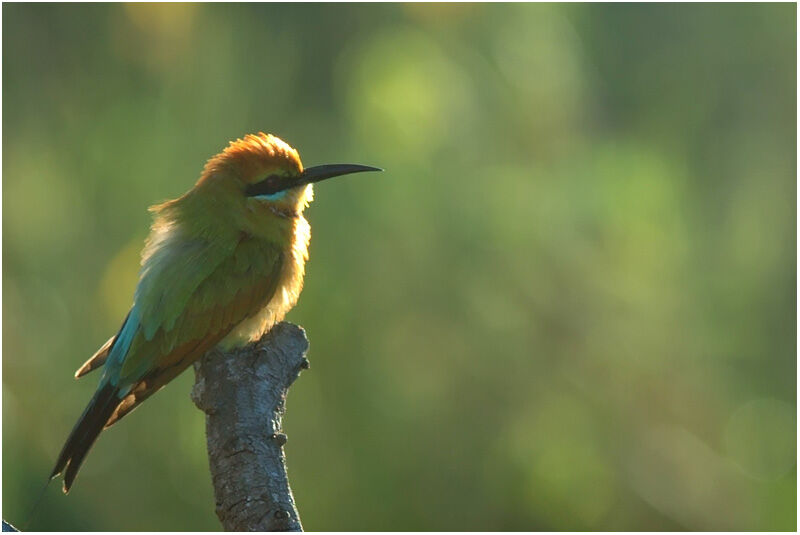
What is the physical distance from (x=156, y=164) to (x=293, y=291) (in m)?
1.59

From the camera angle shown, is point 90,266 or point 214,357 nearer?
point 214,357

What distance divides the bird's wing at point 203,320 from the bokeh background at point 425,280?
53.0 inches

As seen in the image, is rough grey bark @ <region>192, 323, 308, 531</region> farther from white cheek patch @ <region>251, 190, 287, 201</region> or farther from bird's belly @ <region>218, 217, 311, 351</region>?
white cheek patch @ <region>251, 190, 287, 201</region>

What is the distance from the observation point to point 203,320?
2.24m

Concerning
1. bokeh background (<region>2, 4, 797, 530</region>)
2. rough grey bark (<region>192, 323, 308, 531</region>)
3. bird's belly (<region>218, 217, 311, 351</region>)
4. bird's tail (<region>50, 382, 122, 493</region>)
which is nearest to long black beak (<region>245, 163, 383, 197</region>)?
bird's belly (<region>218, 217, 311, 351</region>)

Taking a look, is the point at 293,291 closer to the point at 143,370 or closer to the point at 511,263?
the point at 143,370

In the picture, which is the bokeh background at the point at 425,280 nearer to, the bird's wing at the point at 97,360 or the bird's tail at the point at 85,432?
the bird's wing at the point at 97,360

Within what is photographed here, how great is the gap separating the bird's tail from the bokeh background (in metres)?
1.53

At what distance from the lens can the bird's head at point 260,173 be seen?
2.40 m

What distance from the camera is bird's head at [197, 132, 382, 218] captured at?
2404 millimetres

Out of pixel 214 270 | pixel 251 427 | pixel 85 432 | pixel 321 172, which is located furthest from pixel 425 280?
pixel 251 427

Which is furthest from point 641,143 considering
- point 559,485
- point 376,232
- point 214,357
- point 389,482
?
point 214,357

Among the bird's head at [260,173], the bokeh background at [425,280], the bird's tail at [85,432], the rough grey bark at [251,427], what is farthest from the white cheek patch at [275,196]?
the bokeh background at [425,280]

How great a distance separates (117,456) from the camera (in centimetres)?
378
